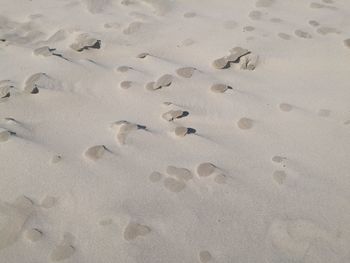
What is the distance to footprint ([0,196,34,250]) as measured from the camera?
1.52 m

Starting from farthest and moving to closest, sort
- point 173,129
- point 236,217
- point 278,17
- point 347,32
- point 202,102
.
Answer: point 278,17, point 347,32, point 202,102, point 173,129, point 236,217

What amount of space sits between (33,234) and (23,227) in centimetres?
5

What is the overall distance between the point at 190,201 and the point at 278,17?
5.08 feet

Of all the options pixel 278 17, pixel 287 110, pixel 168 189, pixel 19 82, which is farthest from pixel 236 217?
pixel 278 17

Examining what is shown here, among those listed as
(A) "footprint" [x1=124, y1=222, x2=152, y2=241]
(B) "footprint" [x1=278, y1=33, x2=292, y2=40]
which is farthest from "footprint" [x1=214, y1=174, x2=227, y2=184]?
(B) "footprint" [x1=278, y1=33, x2=292, y2=40]

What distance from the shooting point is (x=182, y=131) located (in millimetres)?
1921

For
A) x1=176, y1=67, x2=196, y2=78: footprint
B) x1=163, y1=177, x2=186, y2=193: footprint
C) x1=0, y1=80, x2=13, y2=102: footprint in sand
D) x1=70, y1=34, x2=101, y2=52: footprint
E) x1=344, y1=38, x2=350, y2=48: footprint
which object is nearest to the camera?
x1=163, y1=177, x2=186, y2=193: footprint

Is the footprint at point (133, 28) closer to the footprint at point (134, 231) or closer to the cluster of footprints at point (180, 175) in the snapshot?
the cluster of footprints at point (180, 175)

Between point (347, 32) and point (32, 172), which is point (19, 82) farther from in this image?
point (347, 32)

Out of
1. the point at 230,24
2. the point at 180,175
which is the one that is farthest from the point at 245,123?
the point at 230,24

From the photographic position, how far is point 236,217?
5.17 ft

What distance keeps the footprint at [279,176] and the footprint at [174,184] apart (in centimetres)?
38

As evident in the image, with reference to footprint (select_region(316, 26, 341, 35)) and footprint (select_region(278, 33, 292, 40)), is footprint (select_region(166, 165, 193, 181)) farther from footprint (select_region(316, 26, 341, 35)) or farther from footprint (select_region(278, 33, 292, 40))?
footprint (select_region(316, 26, 341, 35))

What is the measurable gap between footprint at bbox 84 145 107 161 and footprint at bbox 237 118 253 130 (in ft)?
2.10
